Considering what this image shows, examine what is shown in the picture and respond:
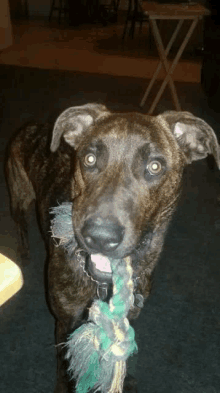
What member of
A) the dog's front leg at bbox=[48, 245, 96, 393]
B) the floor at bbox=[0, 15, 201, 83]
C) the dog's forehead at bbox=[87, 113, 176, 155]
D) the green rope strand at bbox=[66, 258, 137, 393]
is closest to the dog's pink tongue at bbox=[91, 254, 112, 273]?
the green rope strand at bbox=[66, 258, 137, 393]

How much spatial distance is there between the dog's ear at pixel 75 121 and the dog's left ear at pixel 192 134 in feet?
1.28

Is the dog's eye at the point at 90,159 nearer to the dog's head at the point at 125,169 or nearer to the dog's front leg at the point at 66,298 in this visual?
the dog's head at the point at 125,169

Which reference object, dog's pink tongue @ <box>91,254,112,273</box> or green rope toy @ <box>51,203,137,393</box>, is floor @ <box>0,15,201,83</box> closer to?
dog's pink tongue @ <box>91,254,112,273</box>

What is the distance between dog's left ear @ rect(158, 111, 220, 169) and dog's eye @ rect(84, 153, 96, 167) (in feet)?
1.82

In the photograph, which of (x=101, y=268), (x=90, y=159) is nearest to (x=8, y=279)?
(x=101, y=268)

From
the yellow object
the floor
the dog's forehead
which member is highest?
the yellow object

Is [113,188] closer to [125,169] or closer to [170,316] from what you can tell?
[125,169]

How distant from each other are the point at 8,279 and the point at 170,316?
7.12 feet

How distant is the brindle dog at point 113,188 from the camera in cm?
163

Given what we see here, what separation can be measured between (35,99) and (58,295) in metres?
5.37

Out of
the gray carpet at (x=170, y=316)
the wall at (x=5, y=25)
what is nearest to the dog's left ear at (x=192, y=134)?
the gray carpet at (x=170, y=316)

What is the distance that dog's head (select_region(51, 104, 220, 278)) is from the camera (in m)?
1.59

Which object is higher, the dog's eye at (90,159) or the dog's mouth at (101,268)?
the dog's eye at (90,159)

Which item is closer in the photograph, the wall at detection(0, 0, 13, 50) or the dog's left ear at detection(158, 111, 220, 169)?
the dog's left ear at detection(158, 111, 220, 169)
